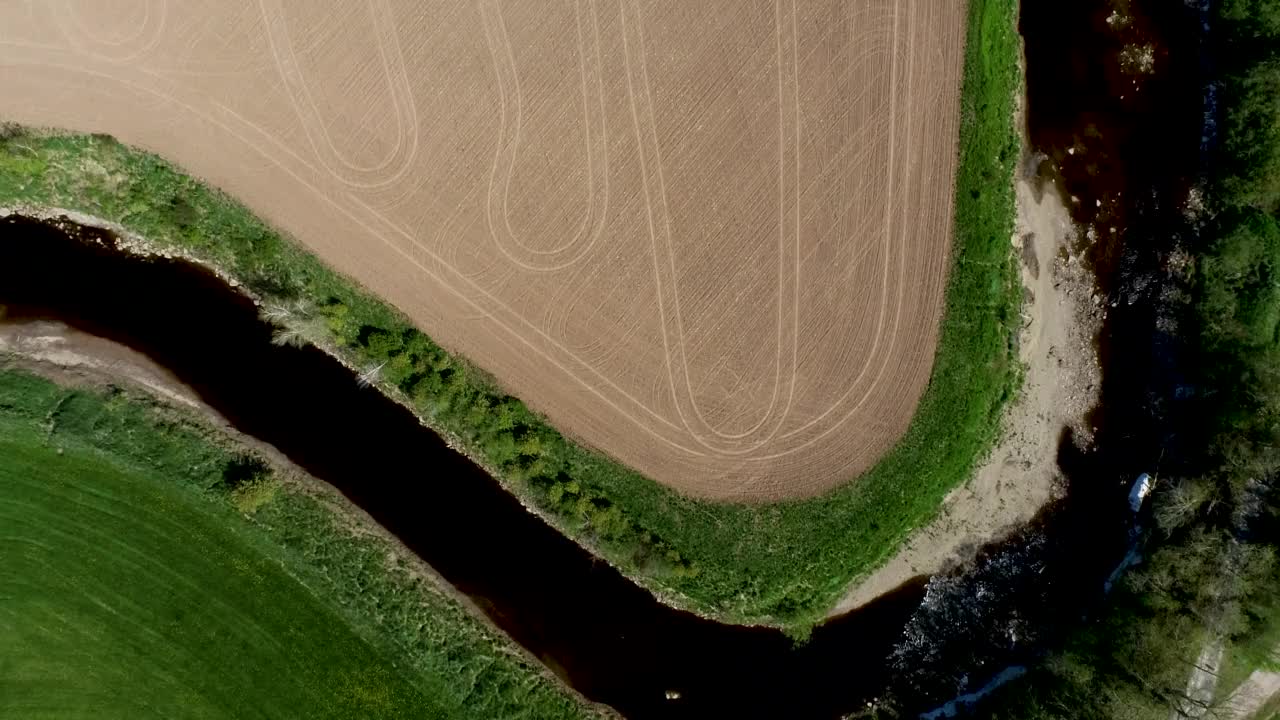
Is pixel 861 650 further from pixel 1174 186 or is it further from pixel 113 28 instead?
pixel 113 28

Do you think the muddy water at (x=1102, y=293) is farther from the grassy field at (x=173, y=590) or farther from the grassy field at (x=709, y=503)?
the grassy field at (x=173, y=590)

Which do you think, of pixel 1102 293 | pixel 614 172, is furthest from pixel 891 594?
pixel 614 172

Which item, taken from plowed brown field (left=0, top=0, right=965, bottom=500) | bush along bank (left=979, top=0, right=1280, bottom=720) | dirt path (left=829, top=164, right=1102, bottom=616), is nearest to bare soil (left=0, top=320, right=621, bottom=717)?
plowed brown field (left=0, top=0, right=965, bottom=500)

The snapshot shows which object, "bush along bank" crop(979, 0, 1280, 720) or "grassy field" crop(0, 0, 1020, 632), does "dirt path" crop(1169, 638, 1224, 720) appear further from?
"grassy field" crop(0, 0, 1020, 632)

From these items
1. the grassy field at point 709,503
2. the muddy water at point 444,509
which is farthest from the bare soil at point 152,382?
the grassy field at point 709,503

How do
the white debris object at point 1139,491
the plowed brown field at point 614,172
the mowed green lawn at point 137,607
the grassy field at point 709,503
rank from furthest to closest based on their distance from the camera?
the white debris object at point 1139,491
the grassy field at point 709,503
the plowed brown field at point 614,172
the mowed green lawn at point 137,607

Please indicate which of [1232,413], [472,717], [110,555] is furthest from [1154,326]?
[110,555]
